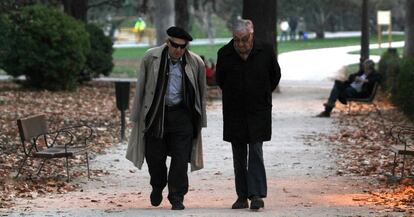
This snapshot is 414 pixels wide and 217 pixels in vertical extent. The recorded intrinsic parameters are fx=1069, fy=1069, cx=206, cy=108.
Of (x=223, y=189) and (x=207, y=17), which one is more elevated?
(x=223, y=189)

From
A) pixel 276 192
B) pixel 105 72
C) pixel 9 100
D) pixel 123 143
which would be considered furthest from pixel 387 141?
pixel 105 72

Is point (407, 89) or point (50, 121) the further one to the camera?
point (50, 121)

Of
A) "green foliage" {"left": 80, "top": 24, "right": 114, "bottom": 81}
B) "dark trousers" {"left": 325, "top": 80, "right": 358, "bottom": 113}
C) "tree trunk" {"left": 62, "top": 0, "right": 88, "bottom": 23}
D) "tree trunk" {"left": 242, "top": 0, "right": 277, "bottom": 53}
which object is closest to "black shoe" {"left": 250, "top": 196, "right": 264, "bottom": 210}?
"dark trousers" {"left": 325, "top": 80, "right": 358, "bottom": 113}

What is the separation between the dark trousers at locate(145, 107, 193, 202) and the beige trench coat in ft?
0.35

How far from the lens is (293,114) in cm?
2334

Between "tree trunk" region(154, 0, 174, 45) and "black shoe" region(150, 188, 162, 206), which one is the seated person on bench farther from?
"black shoe" region(150, 188, 162, 206)

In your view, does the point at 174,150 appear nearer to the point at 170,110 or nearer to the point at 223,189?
the point at 170,110

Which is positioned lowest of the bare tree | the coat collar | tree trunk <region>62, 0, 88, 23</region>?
the bare tree

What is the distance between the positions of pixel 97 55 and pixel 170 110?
22854mm

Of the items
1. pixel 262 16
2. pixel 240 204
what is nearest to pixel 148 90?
pixel 240 204

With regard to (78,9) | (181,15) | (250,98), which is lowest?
(181,15)

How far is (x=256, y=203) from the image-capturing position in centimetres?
1007

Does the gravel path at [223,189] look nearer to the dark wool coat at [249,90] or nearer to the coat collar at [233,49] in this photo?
the dark wool coat at [249,90]

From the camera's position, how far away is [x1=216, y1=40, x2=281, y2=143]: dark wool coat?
10062mm
